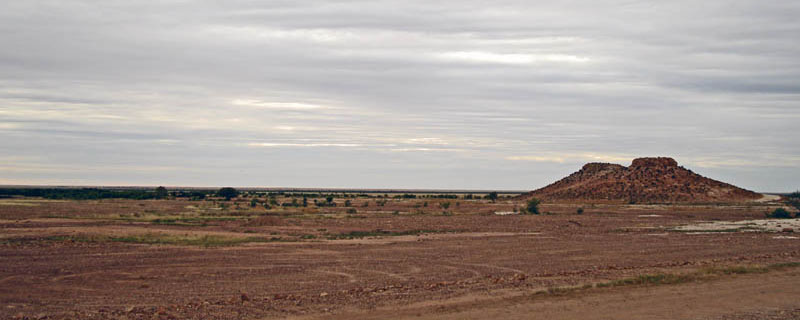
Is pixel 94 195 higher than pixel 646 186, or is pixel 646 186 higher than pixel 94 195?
pixel 646 186

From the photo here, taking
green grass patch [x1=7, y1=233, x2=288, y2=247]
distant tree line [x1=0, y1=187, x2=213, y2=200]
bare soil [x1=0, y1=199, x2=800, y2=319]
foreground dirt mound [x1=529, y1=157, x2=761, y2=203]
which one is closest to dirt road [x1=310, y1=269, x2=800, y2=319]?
bare soil [x1=0, y1=199, x2=800, y2=319]

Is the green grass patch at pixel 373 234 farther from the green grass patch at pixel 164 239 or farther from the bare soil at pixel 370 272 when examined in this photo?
the green grass patch at pixel 164 239

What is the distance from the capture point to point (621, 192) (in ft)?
385

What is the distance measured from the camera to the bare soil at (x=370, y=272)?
1592 centimetres

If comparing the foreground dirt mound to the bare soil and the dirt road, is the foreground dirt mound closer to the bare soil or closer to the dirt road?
the bare soil

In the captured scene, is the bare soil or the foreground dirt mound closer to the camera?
the bare soil

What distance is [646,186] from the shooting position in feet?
391

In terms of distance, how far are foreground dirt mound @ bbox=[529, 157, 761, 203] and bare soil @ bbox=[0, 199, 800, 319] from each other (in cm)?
7342

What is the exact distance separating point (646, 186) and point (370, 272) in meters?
105

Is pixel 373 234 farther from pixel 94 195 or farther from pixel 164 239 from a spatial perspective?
pixel 94 195

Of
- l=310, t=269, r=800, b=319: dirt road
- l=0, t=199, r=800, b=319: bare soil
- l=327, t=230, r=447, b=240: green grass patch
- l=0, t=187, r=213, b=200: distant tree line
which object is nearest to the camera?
l=310, t=269, r=800, b=319: dirt road

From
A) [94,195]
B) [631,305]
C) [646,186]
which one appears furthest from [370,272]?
[646,186]

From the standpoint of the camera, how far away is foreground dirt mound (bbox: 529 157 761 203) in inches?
4478

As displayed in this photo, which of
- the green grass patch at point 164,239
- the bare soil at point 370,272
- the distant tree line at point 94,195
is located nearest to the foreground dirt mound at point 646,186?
the distant tree line at point 94,195
